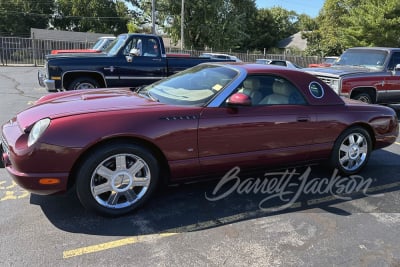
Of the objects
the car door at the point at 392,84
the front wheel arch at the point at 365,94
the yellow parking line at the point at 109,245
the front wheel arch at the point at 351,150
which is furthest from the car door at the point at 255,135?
the car door at the point at 392,84

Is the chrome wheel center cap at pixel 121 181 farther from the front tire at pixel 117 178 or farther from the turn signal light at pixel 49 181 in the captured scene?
the turn signal light at pixel 49 181

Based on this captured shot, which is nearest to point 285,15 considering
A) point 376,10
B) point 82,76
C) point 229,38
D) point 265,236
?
point 229,38

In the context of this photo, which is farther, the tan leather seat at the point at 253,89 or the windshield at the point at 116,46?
the windshield at the point at 116,46

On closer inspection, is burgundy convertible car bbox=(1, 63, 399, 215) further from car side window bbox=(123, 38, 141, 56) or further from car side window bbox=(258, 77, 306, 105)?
car side window bbox=(123, 38, 141, 56)

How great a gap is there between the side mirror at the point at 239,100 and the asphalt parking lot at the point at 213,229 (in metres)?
0.99

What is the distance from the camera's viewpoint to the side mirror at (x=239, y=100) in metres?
3.79

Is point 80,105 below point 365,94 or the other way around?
the other way around

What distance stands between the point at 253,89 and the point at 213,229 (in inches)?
64.4

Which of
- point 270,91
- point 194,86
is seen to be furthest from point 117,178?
point 270,91

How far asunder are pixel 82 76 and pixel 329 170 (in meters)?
5.84

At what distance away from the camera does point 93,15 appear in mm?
55906

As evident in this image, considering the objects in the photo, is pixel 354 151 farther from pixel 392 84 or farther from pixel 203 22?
pixel 203 22

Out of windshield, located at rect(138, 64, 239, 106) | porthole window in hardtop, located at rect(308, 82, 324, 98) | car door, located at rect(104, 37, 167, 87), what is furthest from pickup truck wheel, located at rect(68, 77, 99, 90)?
porthole window in hardtop, located at rect(308, 82, 324, 98)

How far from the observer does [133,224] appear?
3475mm
